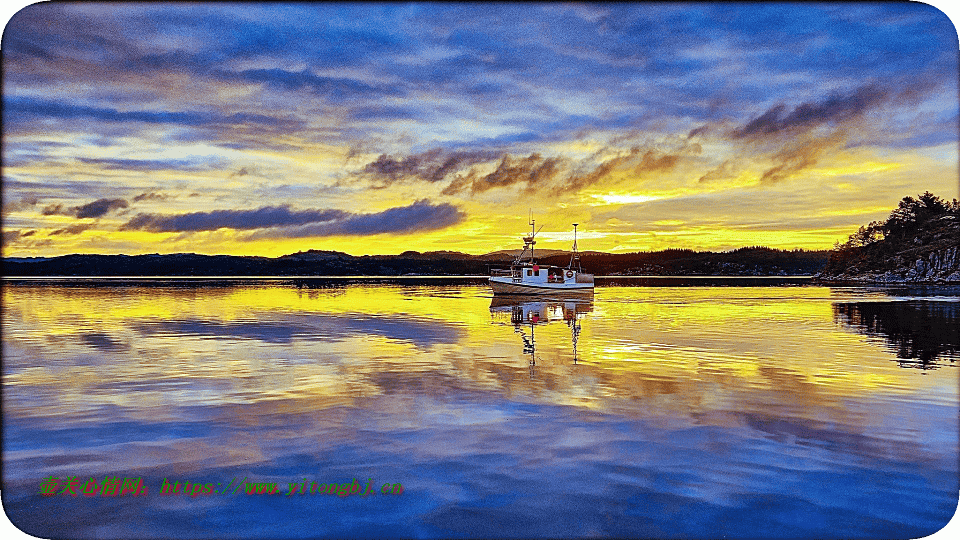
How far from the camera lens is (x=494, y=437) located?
38.8ft

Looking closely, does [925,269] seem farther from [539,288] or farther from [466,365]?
[466,365]

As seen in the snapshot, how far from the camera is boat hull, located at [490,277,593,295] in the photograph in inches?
2950

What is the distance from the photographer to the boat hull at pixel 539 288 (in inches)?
2950

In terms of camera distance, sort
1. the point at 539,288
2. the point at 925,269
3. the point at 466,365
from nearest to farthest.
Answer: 1. the point at 466,365
2. the point at 539,288
3. the point at 925,269

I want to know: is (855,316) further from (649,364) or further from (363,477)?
(363,477)

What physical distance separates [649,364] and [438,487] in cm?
1332

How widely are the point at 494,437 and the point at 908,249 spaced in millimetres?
174074

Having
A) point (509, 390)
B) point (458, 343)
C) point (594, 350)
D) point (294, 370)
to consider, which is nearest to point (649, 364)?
point (594, 350)

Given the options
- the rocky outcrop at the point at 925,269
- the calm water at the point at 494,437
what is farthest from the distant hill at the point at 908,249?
the calm water at the point at 494,437

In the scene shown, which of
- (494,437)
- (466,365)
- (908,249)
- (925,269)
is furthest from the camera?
(908,249)

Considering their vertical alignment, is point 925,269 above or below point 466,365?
above

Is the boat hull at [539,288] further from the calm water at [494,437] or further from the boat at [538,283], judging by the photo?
the calm water at [494,437]

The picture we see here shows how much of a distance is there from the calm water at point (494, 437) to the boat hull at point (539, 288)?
4881cm

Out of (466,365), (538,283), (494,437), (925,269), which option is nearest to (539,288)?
(538,283)
